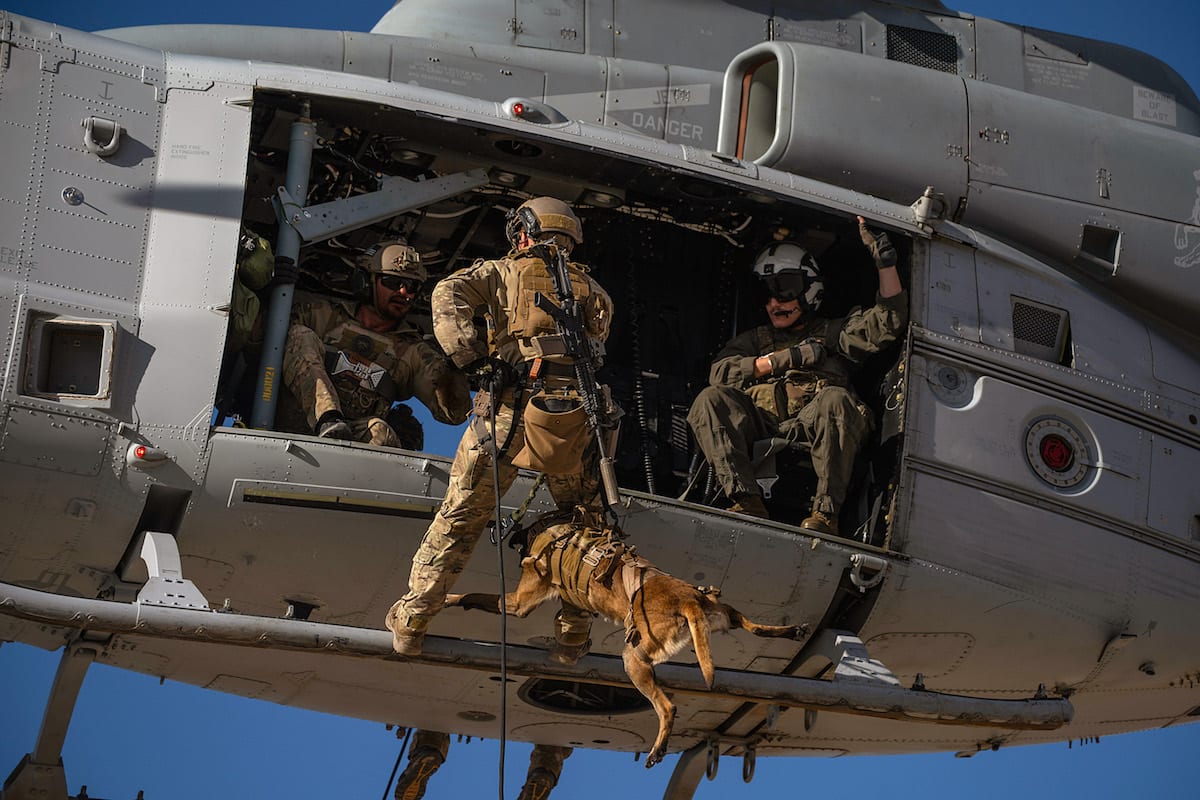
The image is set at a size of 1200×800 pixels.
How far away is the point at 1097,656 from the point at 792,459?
6.41 ft

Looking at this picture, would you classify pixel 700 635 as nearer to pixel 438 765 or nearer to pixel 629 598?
pixel 629 598

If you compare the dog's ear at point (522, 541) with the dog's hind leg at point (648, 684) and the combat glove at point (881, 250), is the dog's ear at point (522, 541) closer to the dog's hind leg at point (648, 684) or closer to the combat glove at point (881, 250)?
A: the dog's hind leg at point (648, 684)

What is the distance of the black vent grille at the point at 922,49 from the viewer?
37.4 ft

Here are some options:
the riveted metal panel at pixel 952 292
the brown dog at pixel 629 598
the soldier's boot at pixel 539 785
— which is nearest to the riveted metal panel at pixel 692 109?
the riveted metal panel at pixel 952 292

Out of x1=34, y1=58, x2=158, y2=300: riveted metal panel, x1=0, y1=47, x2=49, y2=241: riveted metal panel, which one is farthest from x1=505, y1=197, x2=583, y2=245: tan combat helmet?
x1=0, y1=47, x2=49, y2=241: riveted metal panel

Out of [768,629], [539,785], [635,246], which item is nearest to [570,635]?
[768,629]

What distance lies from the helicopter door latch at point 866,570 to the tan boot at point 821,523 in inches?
8.0

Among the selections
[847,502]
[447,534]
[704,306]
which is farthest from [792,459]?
[447,534]

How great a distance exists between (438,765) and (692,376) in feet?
8.90

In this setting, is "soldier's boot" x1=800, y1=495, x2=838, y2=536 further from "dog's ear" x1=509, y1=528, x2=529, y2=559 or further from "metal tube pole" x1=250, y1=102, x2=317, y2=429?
"metal tube pole" x1=250, y1=102, x2=317, y2=429

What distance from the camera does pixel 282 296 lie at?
841 cm

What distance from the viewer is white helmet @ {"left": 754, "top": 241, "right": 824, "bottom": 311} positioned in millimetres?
9672

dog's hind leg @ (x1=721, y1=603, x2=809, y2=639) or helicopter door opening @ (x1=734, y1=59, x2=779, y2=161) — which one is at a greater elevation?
helicopter door opening @ (x1=734, y1=59, x2=779, y2=161)

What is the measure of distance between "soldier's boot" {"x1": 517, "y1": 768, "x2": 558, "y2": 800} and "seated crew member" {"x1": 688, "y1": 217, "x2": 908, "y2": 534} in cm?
238
